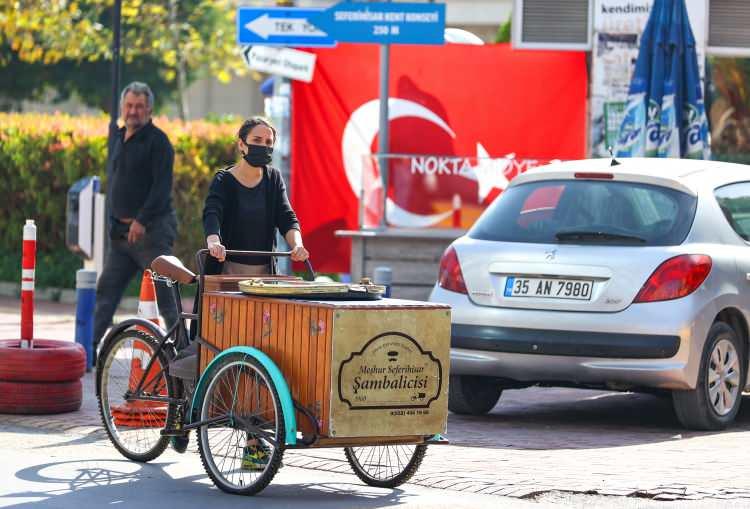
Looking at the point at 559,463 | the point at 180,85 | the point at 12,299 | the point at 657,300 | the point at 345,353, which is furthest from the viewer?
the point at 180,85

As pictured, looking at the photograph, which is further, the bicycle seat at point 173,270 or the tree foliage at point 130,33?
the tree foliage at point 130,33

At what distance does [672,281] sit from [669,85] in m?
5.70

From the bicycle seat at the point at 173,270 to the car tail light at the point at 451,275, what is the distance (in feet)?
7.39

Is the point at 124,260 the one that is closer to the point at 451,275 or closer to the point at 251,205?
the point at 451,275

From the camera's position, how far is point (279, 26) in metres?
16.1

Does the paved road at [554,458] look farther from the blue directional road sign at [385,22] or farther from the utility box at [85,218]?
the blue directional road sign at [385,22]

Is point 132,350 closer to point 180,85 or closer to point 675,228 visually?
point 675,228

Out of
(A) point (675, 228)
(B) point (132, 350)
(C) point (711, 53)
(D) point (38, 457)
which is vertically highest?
(C) point (711, 53)

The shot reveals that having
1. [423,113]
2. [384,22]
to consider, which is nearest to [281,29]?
[384,22]

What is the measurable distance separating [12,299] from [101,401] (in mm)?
11000

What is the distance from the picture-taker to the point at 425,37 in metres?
15.8

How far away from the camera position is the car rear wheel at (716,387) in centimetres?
963

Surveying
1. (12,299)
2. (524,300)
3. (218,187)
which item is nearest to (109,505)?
(218,187)

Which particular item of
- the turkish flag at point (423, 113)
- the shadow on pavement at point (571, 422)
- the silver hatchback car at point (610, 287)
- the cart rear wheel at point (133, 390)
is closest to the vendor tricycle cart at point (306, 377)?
the cart rear wheel at point (133, 390)
